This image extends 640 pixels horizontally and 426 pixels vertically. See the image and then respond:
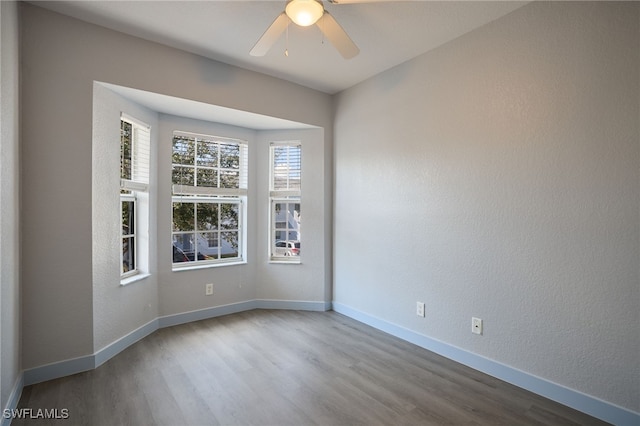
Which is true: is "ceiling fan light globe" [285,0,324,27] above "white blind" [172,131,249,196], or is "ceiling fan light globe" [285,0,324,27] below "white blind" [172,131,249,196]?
above

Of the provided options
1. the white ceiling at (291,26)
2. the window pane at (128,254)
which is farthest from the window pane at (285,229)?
the white ceiling at (291,26)

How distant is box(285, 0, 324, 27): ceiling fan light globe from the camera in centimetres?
181

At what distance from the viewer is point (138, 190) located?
326cm

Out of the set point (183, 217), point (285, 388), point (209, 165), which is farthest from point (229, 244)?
point (285, 388)

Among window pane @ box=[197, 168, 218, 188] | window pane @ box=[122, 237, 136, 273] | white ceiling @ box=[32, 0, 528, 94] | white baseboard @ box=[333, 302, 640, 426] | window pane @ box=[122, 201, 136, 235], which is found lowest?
white baseboard @ box=[333, 302, 640, 426]

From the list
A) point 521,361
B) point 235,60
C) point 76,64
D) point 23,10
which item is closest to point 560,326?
point 521,361

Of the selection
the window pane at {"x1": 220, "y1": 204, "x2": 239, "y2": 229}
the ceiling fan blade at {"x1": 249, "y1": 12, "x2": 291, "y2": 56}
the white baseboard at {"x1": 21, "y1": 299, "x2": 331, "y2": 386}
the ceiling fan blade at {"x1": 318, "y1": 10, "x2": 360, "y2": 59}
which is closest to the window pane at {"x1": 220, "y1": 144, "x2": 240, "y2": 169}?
the window pane at {"x1": 220, "y1": 204, "x2": 239, "y2": 229}

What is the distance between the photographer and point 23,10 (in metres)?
2.32

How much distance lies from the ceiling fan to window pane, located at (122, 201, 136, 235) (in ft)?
6.84

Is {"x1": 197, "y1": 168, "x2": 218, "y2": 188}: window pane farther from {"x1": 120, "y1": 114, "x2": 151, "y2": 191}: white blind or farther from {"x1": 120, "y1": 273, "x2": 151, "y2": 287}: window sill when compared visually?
{"x1": 120, "y1": 273, "x2": 151, "y2": 287}: window sill

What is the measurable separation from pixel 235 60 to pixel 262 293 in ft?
9.06

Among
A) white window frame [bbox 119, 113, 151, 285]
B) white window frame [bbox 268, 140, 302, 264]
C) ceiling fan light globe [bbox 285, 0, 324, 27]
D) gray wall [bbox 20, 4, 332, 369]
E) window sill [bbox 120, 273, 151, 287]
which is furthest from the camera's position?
white window frame [bbox 268, 140, 302, 264]

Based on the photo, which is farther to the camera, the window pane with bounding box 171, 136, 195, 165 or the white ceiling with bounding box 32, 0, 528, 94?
the window pane with bounding box 171, 136, 195, 165

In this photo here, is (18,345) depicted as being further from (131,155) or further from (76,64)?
(76,64)
